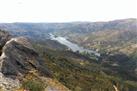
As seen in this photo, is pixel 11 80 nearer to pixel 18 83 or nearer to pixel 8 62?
pixel 18 83

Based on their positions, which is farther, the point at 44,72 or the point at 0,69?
the point at 44,72

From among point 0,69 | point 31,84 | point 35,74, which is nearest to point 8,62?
point 0,69

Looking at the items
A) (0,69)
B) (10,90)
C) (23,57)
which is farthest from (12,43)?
(10,90)

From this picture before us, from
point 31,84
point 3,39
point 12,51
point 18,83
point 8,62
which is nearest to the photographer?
point 31,84

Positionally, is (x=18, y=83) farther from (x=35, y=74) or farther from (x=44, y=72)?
(x=44, y=72)

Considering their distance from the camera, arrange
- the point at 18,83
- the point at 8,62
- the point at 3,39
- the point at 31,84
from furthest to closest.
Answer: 1. the point at 3,39
2. the point at 8,62
3. the point at 18,83
4. the point at 31,84

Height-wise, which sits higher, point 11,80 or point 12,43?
point 12,43
